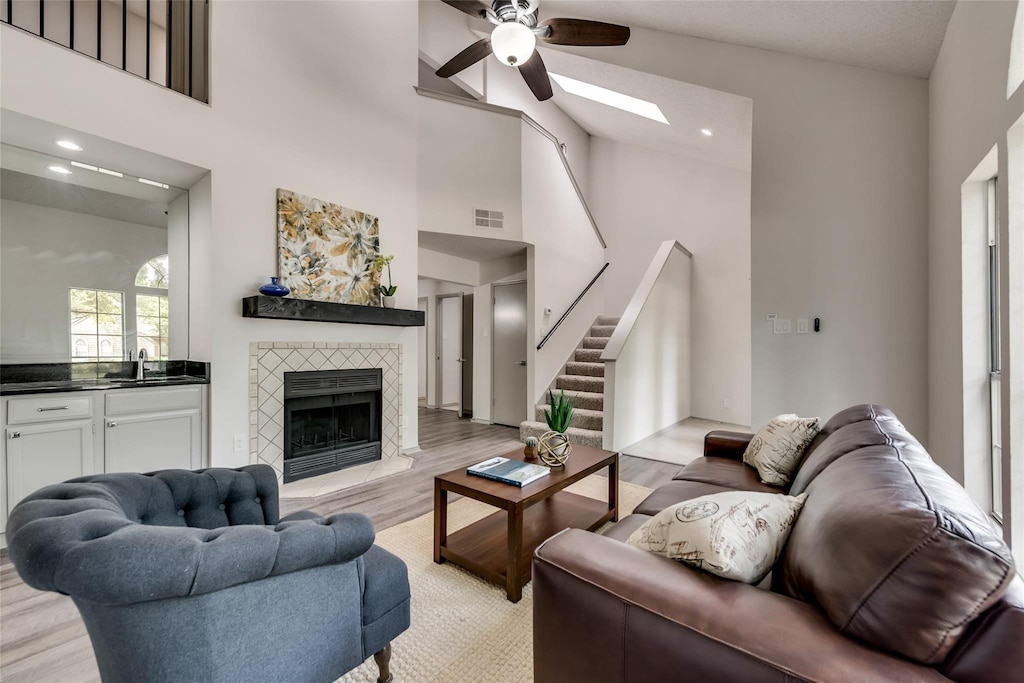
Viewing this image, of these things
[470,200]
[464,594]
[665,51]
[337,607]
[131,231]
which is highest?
[665,51]

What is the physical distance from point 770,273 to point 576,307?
9.34 ft

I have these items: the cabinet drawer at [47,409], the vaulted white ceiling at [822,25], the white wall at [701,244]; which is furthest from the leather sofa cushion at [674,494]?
the white wall at [701,244]

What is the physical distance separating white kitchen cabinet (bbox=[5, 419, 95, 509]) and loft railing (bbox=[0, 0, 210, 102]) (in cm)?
226

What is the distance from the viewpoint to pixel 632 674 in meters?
0.91

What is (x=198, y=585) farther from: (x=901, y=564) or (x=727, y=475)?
(x=727, y=475)

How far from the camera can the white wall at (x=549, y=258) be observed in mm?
5320

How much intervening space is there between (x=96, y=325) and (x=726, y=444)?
433 centimetres

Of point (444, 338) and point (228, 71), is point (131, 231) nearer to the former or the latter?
point (228, 71)

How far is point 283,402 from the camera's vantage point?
3.47 metres

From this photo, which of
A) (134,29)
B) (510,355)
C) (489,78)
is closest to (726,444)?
(510,355)

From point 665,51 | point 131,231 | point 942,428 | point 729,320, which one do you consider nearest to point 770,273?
point 942,428

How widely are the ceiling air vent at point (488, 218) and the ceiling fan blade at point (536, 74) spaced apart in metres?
1.50

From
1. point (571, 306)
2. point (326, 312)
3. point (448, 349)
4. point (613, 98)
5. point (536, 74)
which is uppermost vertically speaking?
point (613, 98)

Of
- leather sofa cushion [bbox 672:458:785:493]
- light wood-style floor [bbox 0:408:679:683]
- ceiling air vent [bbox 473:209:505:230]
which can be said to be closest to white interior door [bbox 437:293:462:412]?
light wood-style floor [bbox 0:408:679:683]
